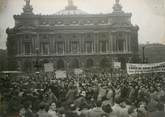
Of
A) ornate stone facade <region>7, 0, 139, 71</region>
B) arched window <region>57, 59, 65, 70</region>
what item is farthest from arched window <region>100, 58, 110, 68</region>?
arched window <region>57, 59, 65, 70</region>

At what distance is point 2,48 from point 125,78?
85cm

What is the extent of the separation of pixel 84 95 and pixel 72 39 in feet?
1.31

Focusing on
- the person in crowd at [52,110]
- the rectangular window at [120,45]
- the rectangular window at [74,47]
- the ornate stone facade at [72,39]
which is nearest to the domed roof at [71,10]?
the ornate stone facade at [72,39]

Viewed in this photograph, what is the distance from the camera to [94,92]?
383 cm

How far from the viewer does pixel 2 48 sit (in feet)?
12.9

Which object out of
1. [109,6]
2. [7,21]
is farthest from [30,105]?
[109,6]

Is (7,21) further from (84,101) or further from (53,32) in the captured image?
(84,101)

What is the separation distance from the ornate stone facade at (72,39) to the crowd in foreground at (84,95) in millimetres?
107

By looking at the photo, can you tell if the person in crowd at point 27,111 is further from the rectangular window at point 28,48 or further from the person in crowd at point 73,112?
the rectangular window at point 28,48

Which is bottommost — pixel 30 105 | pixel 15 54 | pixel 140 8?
pixel 30 105

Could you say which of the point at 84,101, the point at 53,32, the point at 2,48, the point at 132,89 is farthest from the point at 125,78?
the point at 2,48

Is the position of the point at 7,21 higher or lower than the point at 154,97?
higher

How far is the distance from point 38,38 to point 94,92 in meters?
0.54

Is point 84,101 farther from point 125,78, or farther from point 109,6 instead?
point 109,6
